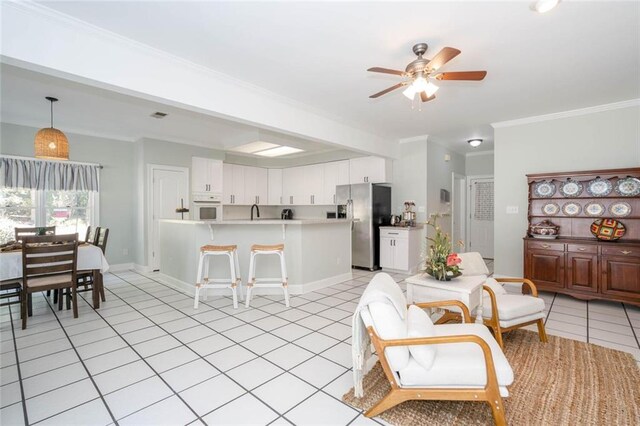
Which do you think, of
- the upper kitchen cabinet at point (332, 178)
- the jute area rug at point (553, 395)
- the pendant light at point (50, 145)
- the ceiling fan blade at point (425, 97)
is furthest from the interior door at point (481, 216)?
the pendant light at point (50, 145)

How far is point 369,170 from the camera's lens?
6.28 m

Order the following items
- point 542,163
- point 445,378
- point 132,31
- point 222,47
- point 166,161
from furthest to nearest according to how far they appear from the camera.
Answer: point 166,161 → point 542,163 → point 222,47 → point 132,31 → point 445,378

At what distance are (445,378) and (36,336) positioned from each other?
12.3ft

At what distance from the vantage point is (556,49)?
272 centimetres

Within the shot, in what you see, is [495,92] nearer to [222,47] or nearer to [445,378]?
[222,47]

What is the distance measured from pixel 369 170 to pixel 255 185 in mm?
3141

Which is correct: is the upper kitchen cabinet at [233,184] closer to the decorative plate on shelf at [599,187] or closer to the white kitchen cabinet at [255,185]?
the white kitchen cabinet at [255,185]

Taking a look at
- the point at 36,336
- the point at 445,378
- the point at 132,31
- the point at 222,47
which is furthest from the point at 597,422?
the point at 36,336

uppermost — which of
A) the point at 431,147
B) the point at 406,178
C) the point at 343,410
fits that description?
the point at 431,147

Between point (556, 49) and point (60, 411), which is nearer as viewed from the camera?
point (60, 411)

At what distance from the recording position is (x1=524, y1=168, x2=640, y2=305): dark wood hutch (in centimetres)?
365

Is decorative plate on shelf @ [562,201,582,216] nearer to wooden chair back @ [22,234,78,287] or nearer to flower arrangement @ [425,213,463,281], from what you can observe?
flower arrangement @ [425,213,463,281]

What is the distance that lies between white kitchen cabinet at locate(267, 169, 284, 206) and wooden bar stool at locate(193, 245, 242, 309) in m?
3.98

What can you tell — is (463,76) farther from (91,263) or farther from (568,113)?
(91,263)
